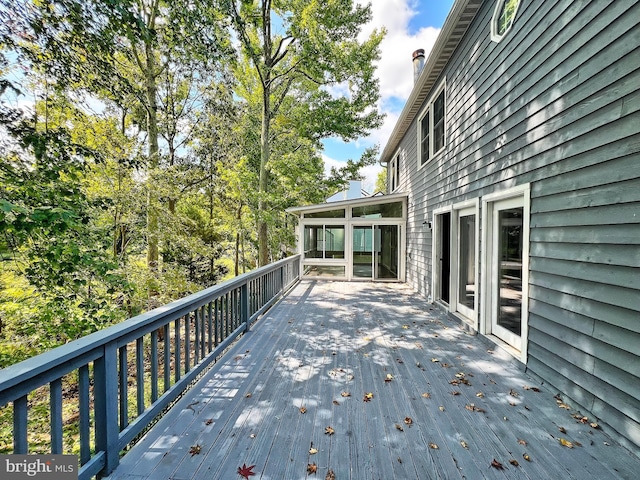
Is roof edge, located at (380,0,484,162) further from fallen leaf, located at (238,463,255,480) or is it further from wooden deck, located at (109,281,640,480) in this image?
fallen leaf, located at (238,463,255,480)

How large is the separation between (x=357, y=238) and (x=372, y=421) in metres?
6.77

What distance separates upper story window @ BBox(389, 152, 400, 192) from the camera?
394 inches

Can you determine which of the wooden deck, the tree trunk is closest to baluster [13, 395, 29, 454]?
the wooden deck

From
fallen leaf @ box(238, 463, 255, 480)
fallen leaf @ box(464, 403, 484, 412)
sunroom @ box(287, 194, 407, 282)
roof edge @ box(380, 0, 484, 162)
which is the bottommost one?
fallen leaf @ box(238, 463, 255, 480)

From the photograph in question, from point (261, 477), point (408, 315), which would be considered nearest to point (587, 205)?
point (261, 477)

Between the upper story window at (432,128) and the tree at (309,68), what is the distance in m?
3.92

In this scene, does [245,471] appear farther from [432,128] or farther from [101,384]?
[432,128]

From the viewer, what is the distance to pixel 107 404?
1.61 m

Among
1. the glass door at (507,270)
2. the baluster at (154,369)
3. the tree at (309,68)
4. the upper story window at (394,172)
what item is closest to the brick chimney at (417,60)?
the tree at (309,68)

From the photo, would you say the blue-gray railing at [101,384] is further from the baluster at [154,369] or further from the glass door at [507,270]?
the glass door at [507,270]

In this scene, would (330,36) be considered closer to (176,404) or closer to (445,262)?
(445,262)

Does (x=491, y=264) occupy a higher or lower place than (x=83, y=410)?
higher

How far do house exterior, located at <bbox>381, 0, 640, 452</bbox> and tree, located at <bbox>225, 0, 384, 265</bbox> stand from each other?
487 centimetres

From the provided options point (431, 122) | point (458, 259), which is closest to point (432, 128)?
point (431, 122)
